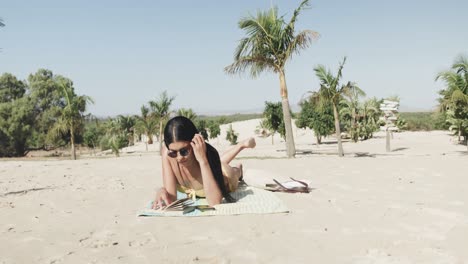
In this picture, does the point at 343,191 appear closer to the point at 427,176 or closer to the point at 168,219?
the point at 427,176

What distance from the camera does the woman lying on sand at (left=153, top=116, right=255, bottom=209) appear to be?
155 inches

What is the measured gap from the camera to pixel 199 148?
3.91 meters

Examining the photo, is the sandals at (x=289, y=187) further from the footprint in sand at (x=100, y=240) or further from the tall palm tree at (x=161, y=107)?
the tall palm tree at (x=161, y=107)

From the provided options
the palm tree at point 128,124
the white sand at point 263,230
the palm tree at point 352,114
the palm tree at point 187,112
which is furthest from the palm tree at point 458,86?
the palm tree at point 128,124

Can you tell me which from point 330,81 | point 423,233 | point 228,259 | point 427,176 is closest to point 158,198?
point 228,259

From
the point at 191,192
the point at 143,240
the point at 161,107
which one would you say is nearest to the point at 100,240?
the point at 143,240

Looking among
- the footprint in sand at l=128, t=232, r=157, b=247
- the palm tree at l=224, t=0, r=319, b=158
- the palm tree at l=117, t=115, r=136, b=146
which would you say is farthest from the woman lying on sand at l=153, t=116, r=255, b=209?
the palm tree at l=117, t=115, r=136, b=146

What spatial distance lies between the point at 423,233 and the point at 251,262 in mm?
1813

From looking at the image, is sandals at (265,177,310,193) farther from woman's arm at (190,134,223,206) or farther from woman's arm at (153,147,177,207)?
woman's arm at (153,147,177,207)

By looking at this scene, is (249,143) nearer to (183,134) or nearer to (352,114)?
(183,134)

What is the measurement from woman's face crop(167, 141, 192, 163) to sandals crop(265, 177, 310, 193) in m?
2.08

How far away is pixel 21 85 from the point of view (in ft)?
155

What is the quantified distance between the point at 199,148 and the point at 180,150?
0.73 ft

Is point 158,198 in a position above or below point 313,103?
below
